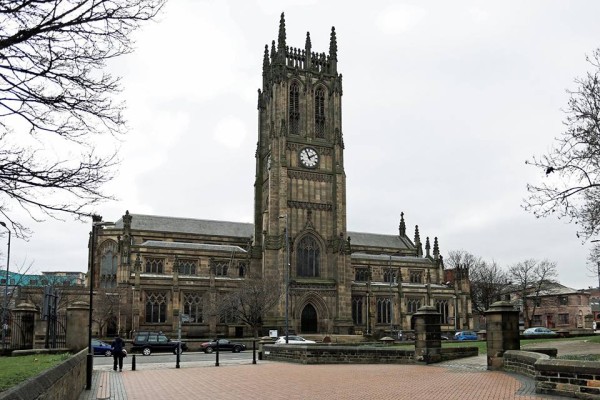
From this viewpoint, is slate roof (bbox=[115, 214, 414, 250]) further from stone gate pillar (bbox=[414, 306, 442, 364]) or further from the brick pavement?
stone gate pillar (bbox=[414, 306, 442, 364])

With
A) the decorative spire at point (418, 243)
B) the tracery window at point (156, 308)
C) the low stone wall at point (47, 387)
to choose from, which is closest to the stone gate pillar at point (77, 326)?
the low stone wall at point (47, 387)

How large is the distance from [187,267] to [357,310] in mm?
20652

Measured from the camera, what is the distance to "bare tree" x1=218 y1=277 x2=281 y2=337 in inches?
2285

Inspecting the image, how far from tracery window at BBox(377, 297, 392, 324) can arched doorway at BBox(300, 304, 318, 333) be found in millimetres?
9606

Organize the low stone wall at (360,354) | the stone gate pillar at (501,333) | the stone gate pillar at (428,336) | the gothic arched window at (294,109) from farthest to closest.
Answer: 1. the gothic arched window at (294,109)
2. the low stone wall at (360,354)
3. the stone gate pillar at (428,336)
4. the stone gate pillar at (501,333)

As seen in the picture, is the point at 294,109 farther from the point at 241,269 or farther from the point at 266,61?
the point at 241,269

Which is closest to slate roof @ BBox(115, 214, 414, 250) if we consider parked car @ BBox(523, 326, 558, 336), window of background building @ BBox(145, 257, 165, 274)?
window of background building @ BBox(145, 257, 165, 274)

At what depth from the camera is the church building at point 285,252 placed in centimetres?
6338

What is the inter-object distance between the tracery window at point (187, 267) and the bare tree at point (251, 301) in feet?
29.4

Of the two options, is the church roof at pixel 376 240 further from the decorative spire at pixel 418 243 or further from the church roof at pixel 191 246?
the church roof at pixel 191 246

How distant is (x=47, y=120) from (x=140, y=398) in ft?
27.4

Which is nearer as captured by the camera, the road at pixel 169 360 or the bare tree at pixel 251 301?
the road at pixel 169 360

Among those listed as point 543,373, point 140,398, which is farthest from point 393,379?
point 140,398

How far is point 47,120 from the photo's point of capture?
32.3 ft
